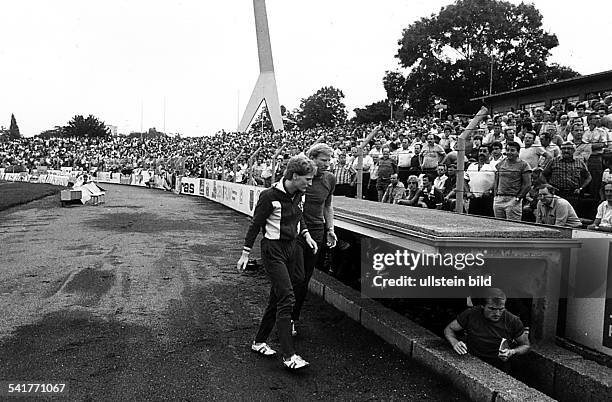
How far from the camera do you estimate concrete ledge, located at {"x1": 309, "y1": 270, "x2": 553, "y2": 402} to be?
4.32m

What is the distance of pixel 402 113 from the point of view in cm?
6225

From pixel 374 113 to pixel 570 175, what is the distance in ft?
197

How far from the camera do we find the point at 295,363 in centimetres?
499

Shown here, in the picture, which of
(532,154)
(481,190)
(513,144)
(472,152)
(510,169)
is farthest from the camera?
(472,152)

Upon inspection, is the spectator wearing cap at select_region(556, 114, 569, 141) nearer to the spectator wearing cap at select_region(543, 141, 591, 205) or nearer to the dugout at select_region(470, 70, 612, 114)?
the spectator wearing cap at select_region(543, 141, 591, 205)

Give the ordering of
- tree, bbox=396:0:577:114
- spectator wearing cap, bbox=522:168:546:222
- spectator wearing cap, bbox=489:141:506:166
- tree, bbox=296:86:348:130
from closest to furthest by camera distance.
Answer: spectator wearing cap, bbox=522:168:546:222 → spectator wearing cap, bbox=489:141:506:166 → tree, bbox=396:0:577:114 → tree, bbox=296:86:348:130

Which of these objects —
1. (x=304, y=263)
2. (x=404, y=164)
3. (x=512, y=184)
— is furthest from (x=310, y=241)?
(x=404, y=164)


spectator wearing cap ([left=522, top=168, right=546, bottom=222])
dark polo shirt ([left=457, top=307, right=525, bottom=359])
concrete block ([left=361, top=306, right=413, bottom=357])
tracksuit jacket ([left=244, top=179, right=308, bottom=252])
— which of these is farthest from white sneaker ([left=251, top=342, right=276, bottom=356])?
spectator wearing cap ([left=522, top=168, right=546, bottom=222])

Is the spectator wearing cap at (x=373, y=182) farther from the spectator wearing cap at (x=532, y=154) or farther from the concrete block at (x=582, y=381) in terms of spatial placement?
the concrete block at (x=582, y=381)

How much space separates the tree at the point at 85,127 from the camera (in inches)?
4299

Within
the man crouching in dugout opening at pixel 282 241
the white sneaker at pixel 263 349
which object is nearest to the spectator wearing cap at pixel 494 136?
the man crouching in dugout opening at pixel 282 241

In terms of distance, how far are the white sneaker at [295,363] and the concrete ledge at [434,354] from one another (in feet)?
3.54

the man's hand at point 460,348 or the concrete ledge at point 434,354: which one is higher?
the man's hand at point 460,348

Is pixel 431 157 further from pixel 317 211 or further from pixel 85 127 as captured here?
pixel 85 127
